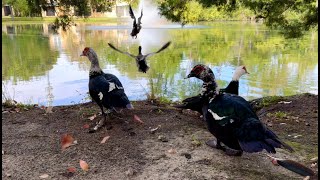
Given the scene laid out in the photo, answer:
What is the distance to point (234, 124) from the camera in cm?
358

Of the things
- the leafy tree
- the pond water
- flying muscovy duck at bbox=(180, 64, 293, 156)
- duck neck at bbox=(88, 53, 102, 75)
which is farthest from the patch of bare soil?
the pond water

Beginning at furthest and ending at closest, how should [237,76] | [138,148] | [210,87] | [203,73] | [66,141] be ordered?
[237,76]
[66,141]
[138,148]
[203,73]
[210,87]

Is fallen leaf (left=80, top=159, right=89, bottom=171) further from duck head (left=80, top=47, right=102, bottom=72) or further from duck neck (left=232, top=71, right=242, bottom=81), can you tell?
duck neck (left=232, top=71, right=242, bottom=81)

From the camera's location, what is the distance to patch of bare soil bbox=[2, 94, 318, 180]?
142 inches

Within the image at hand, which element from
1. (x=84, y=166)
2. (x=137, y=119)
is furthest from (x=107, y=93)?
(x=84, y=166)

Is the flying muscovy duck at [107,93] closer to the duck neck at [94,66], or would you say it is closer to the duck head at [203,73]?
the duck neck at [94,66]

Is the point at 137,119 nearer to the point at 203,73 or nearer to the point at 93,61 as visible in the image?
the point at 93,61

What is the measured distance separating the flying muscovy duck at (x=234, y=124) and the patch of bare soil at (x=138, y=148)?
0.33m

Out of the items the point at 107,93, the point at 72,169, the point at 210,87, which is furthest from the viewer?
the point at 107,93

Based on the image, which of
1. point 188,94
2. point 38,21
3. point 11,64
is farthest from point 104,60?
point 38,21

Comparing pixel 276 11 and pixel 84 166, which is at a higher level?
pixel 276 11

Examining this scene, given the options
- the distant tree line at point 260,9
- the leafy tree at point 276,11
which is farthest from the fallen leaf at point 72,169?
the leafy tree at point 276,11

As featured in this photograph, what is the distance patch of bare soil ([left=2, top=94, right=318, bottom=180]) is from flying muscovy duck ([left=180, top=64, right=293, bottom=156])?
1.08 feet

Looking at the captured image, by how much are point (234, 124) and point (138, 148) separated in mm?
1324
